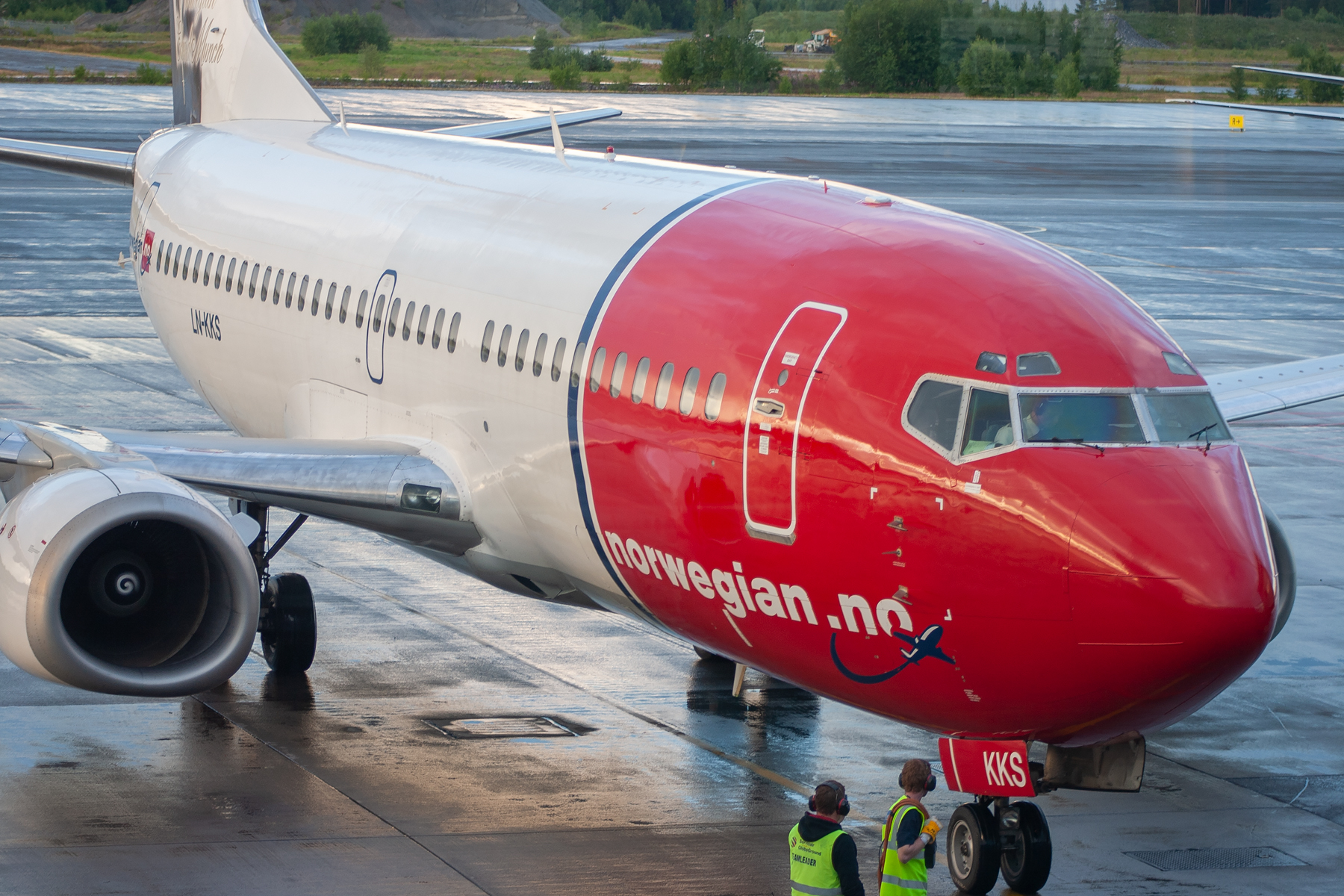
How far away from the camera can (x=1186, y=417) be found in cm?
975

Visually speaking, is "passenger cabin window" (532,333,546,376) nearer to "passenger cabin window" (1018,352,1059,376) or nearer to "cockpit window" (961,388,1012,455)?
"cockpit window" (961,388,1012,455)

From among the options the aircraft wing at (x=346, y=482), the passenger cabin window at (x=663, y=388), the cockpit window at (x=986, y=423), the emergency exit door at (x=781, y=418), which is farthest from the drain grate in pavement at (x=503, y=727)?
the cockpit window at (x=986, y=423)

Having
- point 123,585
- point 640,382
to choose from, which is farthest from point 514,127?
point 123,585

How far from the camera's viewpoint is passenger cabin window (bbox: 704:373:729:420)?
427 inches

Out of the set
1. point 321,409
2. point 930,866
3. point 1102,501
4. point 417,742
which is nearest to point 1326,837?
point 930,866

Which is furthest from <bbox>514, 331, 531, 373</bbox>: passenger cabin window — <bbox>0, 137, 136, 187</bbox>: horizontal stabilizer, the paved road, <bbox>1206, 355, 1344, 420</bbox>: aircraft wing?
the paved road

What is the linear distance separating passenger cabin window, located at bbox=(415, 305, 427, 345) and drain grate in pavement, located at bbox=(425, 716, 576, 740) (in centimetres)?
314

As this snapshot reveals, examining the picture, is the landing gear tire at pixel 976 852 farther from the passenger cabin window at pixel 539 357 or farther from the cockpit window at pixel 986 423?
the passenger cabin window at pixel 539 357

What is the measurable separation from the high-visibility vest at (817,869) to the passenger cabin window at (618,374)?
135 inches

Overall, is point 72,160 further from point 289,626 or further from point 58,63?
point 58,63

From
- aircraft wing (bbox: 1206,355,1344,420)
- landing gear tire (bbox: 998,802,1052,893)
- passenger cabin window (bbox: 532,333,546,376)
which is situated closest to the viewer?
landing gear tire (bbox: 998,802,1052,893)

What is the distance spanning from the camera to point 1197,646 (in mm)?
8961

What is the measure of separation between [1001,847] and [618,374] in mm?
3938

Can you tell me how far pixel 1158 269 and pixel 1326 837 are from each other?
1333 inches
